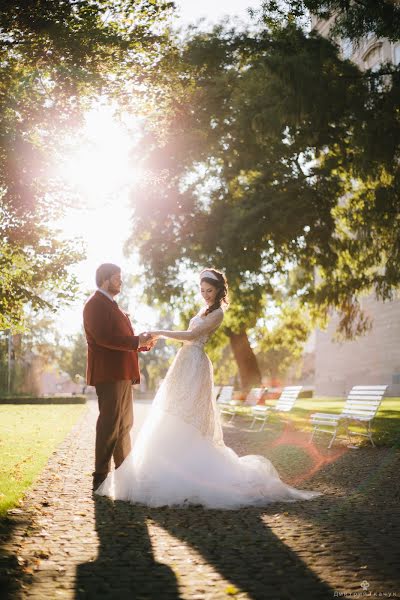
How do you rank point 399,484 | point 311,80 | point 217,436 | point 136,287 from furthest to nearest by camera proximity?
1. point 136,287
2. point 311,80
3. point 399,484
4. point 217,436

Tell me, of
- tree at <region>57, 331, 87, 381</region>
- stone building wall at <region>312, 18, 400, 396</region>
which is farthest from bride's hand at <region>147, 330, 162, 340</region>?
tree at <region>57, 331, 87, 381</region>

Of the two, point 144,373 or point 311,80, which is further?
point 144,373

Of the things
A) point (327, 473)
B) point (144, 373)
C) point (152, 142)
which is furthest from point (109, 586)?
point (144, 373)

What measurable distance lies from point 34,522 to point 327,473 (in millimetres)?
4510

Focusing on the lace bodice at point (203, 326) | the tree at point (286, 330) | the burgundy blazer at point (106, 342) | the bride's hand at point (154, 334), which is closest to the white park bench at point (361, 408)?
the lace bodice at point (203, 326)

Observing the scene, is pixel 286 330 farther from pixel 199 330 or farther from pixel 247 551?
pixel 247 551

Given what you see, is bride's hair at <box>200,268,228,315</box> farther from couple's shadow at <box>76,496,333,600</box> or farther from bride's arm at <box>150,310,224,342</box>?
couple's shadow at <box>76,496,333,600</box>

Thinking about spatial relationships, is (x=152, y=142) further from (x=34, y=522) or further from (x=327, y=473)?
(x=34, y=522)

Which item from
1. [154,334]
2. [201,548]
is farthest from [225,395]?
[201,548]

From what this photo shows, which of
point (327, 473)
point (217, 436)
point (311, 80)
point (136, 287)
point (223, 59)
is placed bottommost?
point (327, 473)

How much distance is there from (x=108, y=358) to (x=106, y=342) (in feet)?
0.67

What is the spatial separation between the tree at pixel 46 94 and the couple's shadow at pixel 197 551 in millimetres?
6750

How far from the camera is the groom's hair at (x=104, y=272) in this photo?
7.24 metres

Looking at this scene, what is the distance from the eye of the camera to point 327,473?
8867mm
